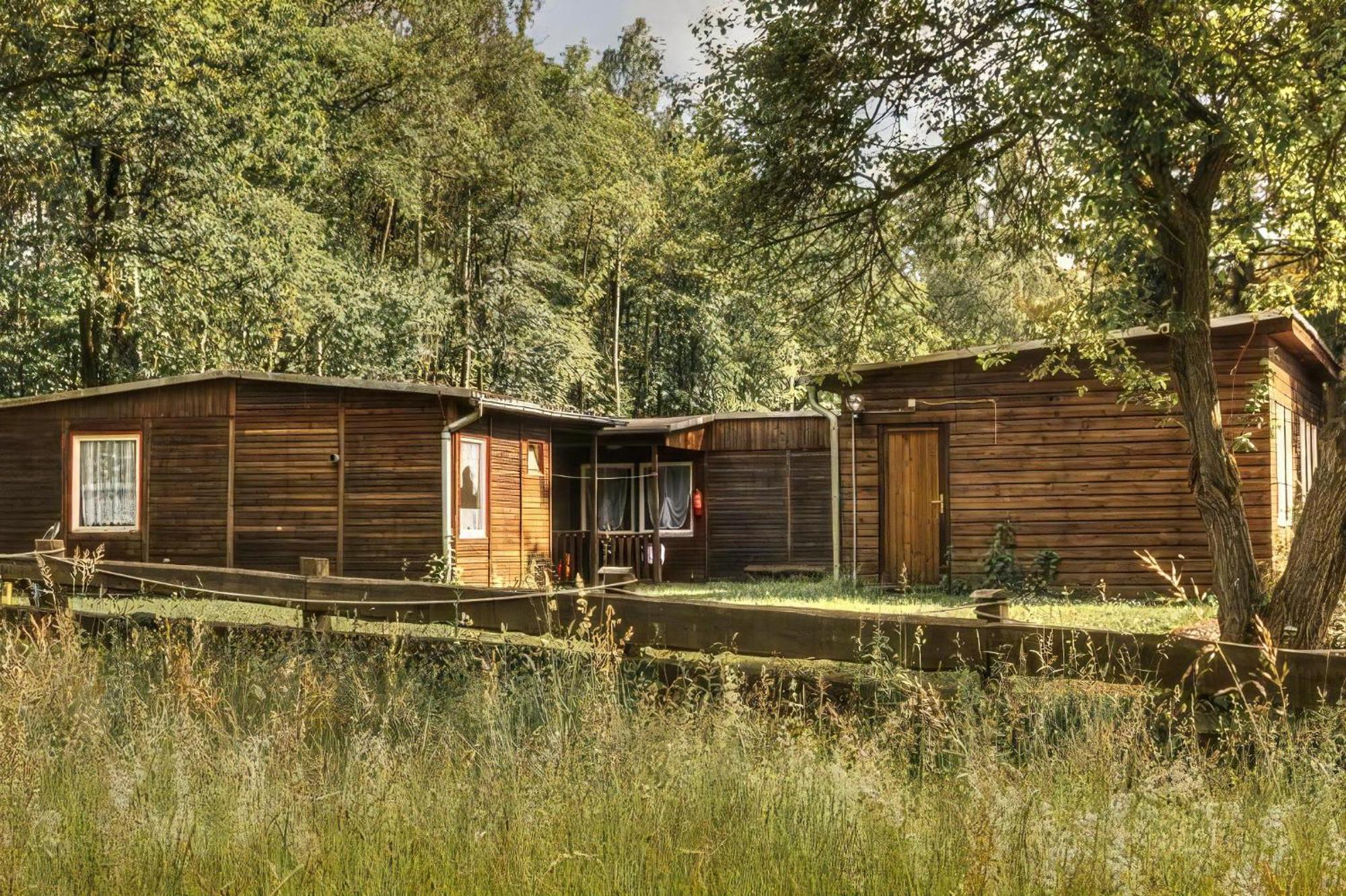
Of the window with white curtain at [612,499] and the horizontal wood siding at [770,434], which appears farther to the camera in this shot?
the window with white curtain at [612,499]

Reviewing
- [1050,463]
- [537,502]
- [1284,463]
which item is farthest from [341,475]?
[1284,463]

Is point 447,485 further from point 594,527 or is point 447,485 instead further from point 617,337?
point 617,337

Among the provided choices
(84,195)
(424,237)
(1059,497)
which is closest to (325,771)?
(1059,497)

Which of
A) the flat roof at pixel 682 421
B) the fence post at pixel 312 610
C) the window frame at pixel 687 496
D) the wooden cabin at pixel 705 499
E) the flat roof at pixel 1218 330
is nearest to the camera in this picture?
the fence post at pixel 312 610

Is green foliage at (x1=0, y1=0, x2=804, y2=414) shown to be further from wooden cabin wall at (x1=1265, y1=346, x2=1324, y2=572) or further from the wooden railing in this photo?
wooden cabin wall at (x1=1265, y1=346, x2=1324, y2=572)

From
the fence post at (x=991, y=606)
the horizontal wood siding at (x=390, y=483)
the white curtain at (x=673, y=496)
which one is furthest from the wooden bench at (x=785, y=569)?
the fence post at (x=991, y=606)

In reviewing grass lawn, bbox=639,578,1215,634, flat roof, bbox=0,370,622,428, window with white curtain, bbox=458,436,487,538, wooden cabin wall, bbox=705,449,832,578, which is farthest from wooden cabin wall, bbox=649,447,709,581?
window with white curtain, bbox=458,436,487,538

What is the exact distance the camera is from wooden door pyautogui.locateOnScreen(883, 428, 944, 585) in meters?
17.7

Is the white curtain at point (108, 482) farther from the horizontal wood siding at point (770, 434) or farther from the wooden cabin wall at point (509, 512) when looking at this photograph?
the horizontal wood siding at point (770, 434)

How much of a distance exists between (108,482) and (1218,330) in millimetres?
16816

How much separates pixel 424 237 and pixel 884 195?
87.5 ft

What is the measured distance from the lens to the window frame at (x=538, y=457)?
69.2 feet

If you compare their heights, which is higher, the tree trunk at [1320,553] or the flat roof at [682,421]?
the flat roof at [682,421]

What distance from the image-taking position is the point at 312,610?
774 centimetres
